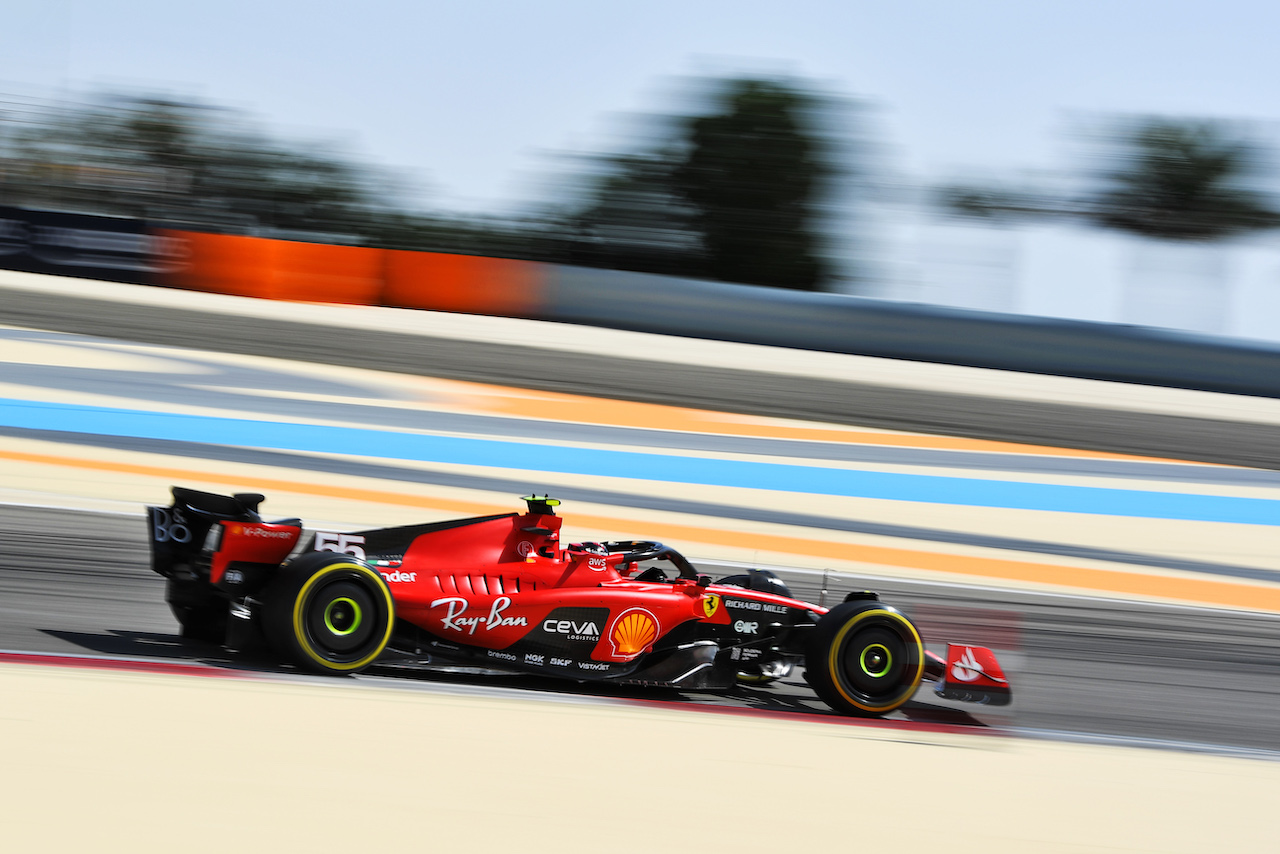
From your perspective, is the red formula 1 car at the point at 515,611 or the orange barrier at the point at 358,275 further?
the orange barrier at the point at 358,275

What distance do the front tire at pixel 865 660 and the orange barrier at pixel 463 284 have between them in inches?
477

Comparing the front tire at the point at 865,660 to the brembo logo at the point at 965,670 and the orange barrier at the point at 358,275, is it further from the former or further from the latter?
the orange barrier at the point at 358,275

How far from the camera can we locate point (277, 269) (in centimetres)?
1758

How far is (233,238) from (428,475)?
8.27 m

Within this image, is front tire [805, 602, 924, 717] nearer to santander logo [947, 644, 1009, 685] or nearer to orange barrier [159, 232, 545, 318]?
santander logo [947, 644, 1009, 685]

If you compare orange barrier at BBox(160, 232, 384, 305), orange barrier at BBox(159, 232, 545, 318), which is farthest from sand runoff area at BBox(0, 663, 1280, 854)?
orange barrier at BBox(160, 232, 384, 305)

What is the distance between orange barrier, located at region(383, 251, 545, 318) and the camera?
1761 centimetres

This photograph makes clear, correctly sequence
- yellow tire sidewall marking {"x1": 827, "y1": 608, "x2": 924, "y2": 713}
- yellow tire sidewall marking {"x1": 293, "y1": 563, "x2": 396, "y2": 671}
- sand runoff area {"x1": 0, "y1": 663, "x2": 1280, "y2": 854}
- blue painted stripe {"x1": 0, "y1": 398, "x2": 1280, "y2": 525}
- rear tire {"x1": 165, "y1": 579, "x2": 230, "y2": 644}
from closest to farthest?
sand runoff area {"x1": 0, "y1": 663, "x2": 1280, "y2": 854} → yellow tire sidewall marking {"x1": 293, "y1": 563, "x2": 396, "y2": 671} → rear tire {"x1": 165, "y1": 579, "x2": 230, "y2": 644} → yellow tire sidewall marking {"x1": 827, "y1": 608, "x2": 924, "y2": 713} → blue painted stripe {"x1": 0, "y1": 398, "x2": 1280, "y2": 525}

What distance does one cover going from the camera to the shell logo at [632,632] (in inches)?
228

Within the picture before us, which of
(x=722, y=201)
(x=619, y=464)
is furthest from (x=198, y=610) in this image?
(x=722, y=201)

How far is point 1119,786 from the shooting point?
495 centimetres

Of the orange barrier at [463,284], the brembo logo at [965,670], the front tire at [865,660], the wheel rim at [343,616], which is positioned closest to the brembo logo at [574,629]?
the wheel rim at [343,616]

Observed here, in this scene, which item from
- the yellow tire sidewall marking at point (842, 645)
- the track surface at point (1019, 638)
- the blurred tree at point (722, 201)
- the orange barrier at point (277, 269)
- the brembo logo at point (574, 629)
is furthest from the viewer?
the blurred tree at point (722, 201)

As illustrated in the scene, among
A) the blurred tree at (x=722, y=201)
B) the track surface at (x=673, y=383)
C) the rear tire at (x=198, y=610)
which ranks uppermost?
the blurred tree at (x=722, y=201)
